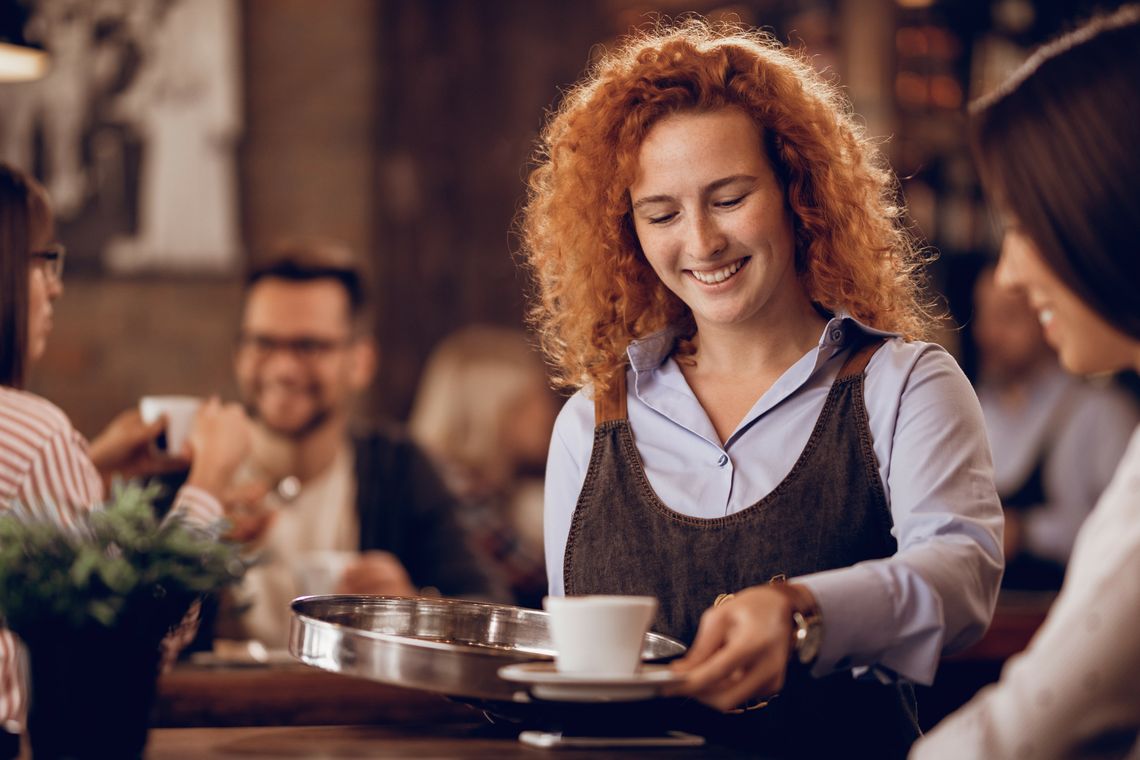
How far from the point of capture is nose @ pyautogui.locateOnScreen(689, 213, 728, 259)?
165 cm

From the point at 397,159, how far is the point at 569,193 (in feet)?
12.0

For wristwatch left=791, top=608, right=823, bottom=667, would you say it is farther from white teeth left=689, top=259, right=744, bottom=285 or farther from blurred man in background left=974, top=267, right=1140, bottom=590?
blurred man in background left=974, top=267, right=1140, bottom=590

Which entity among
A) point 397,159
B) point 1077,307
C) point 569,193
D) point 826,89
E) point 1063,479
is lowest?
point 1063,479

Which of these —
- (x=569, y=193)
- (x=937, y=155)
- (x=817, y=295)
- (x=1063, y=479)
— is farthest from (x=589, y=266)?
(x=937, y=155)

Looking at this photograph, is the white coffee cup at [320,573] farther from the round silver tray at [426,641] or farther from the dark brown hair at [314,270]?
the round silver tray at [426,641]

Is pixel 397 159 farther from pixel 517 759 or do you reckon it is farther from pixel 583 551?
pixel 517 759

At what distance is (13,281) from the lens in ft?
5.72

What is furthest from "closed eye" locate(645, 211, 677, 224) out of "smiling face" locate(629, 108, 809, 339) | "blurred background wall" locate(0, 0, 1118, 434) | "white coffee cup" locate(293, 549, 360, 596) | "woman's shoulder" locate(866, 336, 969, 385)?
"blurred background wall" locate(0, 0, 1118, 434)

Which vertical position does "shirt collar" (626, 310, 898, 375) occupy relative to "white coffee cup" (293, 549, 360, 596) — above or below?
above

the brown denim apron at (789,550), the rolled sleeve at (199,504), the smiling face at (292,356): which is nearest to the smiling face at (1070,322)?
the brown denim apron at (789,550)

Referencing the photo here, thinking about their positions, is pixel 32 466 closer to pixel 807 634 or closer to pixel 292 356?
pixel 807 634

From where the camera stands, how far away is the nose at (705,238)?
1648mm

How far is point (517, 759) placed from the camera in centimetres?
118

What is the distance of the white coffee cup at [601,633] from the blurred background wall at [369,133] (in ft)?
14.0
